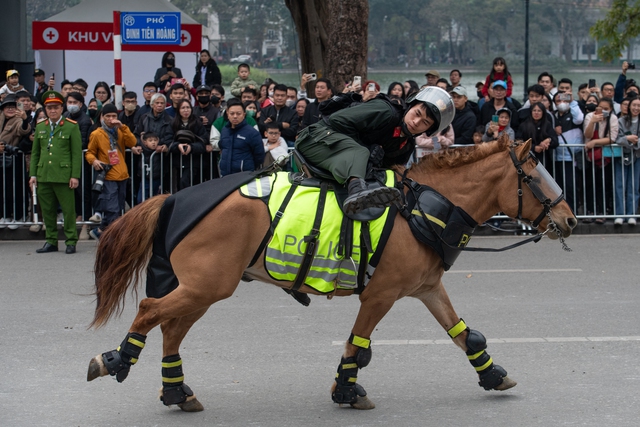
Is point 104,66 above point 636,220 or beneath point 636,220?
above

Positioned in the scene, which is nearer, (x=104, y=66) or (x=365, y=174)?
(x=365, y=174)

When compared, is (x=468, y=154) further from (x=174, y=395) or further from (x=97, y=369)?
(x=97, y=369)

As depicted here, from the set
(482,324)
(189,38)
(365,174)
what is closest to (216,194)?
(365,174)

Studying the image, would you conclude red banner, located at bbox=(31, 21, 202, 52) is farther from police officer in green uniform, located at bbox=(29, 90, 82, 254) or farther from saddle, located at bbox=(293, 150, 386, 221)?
saddle, located at bbox=(293, 150, 386, 221)

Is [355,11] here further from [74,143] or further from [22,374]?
[22,374]

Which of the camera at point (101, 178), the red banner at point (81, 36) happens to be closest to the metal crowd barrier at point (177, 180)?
the camera at point (101, 178)

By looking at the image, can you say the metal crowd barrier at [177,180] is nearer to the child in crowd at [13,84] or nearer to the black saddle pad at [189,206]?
the child in crowd at [13,84]

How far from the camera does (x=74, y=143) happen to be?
35.2 ft

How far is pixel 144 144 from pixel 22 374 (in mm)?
6249

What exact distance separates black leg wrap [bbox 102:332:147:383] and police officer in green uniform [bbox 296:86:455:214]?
4.84 feet

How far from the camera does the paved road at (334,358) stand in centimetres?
520

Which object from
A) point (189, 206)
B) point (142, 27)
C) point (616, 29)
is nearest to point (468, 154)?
point (189, 206)

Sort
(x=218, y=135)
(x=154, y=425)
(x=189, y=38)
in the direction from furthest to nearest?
(x=189, y=38)
(x=218, y=135)
(x=154, y=425)

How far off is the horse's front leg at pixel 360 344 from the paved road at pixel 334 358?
0.14 metres
